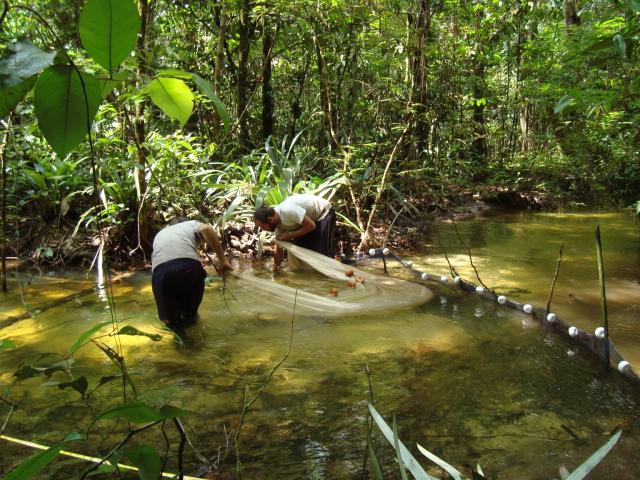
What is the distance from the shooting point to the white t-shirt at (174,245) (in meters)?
3.52

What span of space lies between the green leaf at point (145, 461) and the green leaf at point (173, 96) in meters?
0.60

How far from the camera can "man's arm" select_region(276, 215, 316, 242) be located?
4.89 metres

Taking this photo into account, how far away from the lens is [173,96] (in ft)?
2.78

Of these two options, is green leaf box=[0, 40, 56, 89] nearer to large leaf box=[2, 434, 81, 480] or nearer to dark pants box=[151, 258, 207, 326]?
large leaf box=[2, 434, 81, 480]

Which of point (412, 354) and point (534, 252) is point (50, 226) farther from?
point (534, 252)

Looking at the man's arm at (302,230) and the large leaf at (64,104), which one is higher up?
the large leaf at (64,104)

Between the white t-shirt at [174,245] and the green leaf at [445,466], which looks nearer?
the green leaf at [445,466]

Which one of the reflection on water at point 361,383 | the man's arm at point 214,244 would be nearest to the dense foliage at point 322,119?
the man's arm at point 214,244

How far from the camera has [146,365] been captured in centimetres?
306

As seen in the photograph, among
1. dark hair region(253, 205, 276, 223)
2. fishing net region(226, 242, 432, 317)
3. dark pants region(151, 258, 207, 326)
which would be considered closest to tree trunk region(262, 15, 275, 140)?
dark hair region(253, 205, 276, 223)

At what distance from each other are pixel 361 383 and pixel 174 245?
5.49 feet

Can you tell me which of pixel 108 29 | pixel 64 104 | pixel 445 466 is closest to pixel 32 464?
pixel 64 104

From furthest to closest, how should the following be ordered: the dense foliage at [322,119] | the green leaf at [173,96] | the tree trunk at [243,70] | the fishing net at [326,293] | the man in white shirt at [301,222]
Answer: the tree trunk at [243,70], the dense foliage at [322,119], the man in white shirt at [301,222], the fishing net at [326,293], the green leaf at [173,96]

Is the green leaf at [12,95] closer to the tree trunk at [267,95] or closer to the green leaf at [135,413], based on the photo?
the green leaf at [135,413]
